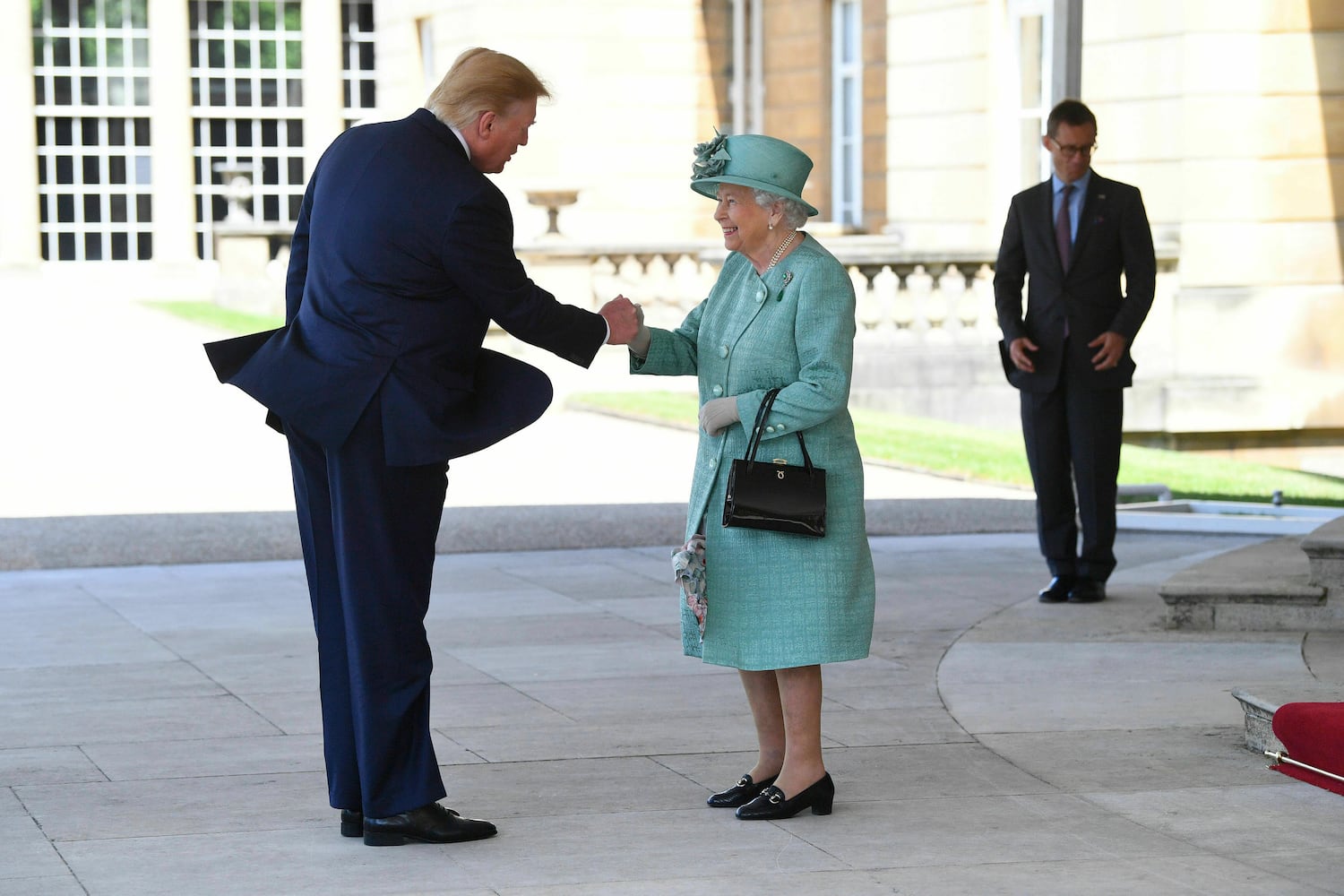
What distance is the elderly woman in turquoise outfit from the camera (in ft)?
16.2

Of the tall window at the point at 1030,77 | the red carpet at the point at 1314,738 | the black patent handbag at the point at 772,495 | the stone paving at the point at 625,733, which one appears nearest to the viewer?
the red carpet at the point at 1314,738

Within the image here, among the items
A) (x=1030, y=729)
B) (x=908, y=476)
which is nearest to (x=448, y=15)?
(x=908, y=476)

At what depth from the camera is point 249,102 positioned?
37.2 m

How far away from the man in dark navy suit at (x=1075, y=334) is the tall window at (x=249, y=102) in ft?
98.8

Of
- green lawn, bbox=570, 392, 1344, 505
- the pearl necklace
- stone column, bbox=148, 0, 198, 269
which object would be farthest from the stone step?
stone column, bbox=148, 0, 198, 269

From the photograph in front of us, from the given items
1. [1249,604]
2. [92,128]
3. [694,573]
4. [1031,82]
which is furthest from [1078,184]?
[92,128]

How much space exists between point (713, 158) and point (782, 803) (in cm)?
164

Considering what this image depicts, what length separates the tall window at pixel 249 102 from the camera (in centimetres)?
3688

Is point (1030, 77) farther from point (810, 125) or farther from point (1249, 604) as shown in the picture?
point (1249, 604)

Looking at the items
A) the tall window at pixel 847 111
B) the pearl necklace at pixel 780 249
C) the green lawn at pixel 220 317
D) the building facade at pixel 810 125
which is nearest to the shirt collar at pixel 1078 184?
the building facade at pixel 810 125

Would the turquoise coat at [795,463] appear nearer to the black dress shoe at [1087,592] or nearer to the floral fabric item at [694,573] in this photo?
the floral fabric item at [694,573]

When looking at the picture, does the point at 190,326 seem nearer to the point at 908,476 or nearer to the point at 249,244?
the point at 249,244

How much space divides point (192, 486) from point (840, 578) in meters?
7.31

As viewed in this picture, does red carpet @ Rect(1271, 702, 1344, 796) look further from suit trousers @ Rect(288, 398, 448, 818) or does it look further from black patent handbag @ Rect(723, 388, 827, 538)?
suit trousers @ Rect(288, 398, 448, 818)
